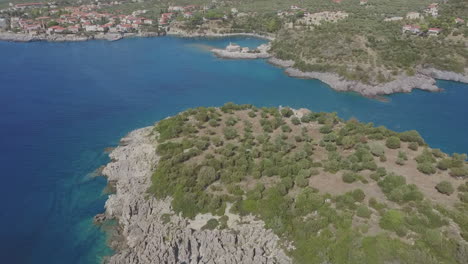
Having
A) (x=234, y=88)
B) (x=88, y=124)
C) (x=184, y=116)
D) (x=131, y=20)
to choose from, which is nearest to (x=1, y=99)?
(x=88, y=124)

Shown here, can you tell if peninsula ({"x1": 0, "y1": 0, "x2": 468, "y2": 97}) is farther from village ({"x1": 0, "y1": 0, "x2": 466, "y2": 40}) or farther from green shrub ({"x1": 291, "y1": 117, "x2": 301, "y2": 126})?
green shrub ({"x1": 291, "y1": 117, "x2": 301, "y2": 126})

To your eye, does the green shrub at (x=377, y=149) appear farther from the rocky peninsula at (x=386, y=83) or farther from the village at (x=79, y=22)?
the village at (x=79, y=22)

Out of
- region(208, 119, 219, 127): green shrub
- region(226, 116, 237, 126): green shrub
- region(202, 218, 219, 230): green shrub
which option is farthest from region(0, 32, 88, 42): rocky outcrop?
region(202, 218, 219, 230): green shrub

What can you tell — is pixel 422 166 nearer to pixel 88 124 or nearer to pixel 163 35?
pixel 88 124

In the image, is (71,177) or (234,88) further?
(234,88)

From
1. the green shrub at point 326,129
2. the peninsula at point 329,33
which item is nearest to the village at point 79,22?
the peninsula at point 329,33

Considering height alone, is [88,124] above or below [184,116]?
below
